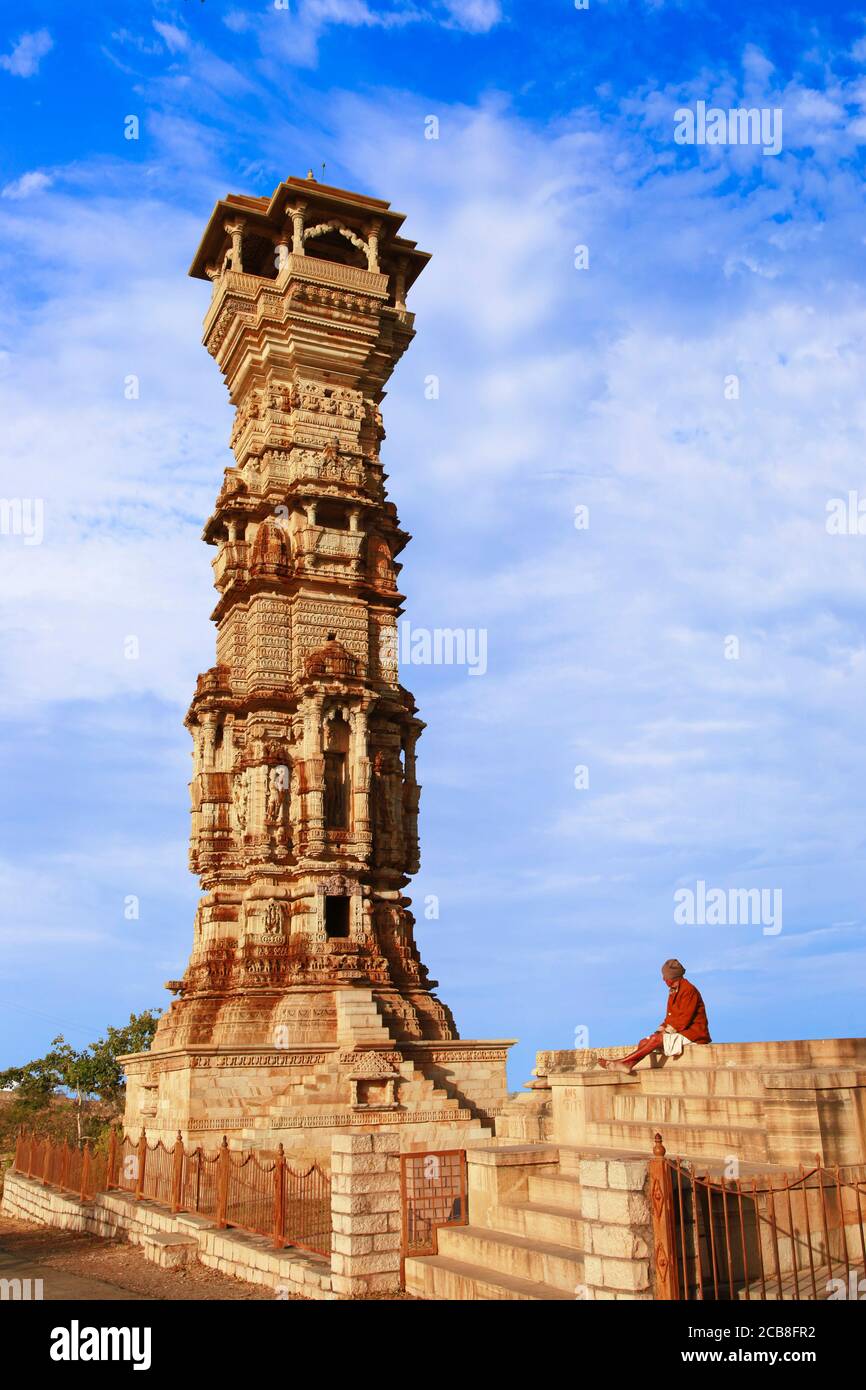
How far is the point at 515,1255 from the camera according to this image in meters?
10.1

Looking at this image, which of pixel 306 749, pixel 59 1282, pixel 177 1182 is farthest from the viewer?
pixel 306 749

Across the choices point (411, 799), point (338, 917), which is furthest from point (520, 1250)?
point (411, 799)

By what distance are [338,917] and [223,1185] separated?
10714mm

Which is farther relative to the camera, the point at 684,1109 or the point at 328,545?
the point at 328,545

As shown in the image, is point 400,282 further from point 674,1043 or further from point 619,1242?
point 619,1242

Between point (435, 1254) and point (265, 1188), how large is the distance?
4.87 metres

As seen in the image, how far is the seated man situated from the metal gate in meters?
2.29

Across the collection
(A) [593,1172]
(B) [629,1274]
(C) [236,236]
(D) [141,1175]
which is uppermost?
(C) [236,236]

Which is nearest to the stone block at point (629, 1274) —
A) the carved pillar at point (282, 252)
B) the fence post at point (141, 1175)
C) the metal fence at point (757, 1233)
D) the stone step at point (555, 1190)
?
the metal fence at point (757, 1233)

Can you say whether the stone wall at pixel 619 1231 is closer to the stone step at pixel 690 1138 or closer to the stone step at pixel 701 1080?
the stone step at pixel 690 1138

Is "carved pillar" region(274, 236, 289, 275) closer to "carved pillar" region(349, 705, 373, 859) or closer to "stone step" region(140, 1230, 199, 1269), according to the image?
"carved pillar" region(349, 705, 373, 859)

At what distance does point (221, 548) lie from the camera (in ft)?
95.8

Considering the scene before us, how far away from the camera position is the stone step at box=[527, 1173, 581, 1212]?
10727 millimetres

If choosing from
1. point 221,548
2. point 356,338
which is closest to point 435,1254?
point 221,548
